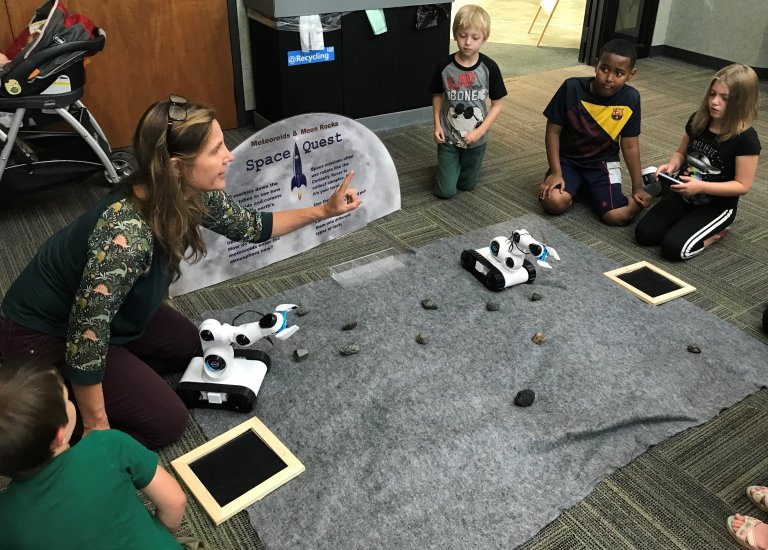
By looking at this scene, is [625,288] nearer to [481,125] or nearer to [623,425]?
[623,425]

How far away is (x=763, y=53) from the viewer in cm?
454

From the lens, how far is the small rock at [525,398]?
5.67 feet

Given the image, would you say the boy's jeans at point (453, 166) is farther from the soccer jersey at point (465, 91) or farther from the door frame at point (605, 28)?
the door frame at point (605, 28)

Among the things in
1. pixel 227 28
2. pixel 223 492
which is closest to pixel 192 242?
pixel 223 492

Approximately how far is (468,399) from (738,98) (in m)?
1.47

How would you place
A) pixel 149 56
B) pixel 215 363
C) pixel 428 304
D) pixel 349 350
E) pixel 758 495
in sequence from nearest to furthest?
pixel 758 495 < pixel 215 363 < pixel 349 350 < pixel 428 304 < pixel 149 56

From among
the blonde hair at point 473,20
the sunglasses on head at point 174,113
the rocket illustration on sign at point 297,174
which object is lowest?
the rocket illustration on sign at point 297,174

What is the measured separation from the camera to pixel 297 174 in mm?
2348

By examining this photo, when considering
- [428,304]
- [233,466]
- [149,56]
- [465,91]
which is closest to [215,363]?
[233,466]

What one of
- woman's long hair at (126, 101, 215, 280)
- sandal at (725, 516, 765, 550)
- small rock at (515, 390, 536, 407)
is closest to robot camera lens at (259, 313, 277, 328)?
woman's long hair at (126, 101, 215, 280)

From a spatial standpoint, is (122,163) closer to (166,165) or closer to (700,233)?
(166,165)

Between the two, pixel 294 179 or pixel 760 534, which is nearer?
pixel 760 534

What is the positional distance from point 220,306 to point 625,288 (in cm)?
140

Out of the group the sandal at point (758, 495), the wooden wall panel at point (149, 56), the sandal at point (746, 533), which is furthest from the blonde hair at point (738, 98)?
the wooden wall panel at point (149, 56)
